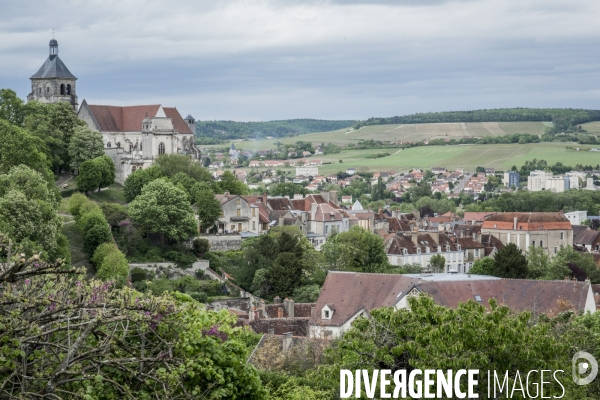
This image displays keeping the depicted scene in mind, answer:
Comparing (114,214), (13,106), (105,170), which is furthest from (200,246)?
(13,106)

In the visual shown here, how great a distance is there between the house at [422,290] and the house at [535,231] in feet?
184

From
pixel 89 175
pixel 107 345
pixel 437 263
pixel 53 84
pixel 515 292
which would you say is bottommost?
pixel 437 263

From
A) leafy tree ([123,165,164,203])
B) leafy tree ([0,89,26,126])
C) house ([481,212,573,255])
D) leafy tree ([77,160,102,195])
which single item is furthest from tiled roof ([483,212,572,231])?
leafy tree ([0,89,26,126])

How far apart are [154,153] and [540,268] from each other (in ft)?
111

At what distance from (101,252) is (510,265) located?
27.6 m

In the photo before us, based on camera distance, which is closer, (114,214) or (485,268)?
(114,214)

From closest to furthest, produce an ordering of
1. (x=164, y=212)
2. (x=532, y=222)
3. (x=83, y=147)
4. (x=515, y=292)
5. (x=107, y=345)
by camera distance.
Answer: (x=107, y=345) < (x=515, y=292) < (x=164, y=212) < (x=83, y=147) < (x=532, y=222)

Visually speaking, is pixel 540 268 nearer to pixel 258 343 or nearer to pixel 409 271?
pixel 409 271

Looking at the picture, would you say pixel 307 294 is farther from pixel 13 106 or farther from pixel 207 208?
pixel 13 106

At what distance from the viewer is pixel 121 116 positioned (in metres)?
101

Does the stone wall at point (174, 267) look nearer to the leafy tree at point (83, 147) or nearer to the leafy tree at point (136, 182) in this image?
the leafy tree at point (136, 182)

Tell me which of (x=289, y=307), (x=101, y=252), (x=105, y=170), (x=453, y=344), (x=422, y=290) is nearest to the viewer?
(x=453, y=344)

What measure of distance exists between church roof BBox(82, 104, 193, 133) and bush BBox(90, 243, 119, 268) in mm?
33538

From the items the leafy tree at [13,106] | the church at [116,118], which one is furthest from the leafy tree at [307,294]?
the church at [116,118]
